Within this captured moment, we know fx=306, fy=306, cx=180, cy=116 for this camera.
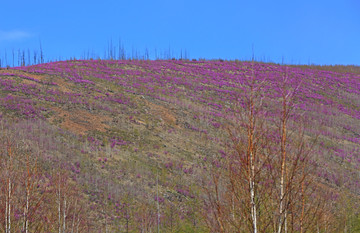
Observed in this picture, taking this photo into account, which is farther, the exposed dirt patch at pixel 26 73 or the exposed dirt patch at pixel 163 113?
the exposed dirt patch at pixel 26 73

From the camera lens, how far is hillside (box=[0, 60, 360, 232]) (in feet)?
68.3

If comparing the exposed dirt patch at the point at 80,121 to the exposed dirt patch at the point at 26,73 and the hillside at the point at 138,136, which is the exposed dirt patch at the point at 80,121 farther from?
the exposed dirt patch at the point at 26,73

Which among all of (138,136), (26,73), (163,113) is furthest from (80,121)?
(26,73)

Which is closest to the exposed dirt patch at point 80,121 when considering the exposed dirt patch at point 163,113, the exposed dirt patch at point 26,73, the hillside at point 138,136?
the hillside at point 138,136

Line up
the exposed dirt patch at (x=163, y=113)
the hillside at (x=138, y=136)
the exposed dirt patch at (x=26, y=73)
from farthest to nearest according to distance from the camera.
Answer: the exposed dirt patch at (x=26, y=73) → the exposed dirt patch at (x=163, y=113) → the hillside at (x=138, y=136)

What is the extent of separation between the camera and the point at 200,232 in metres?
19.6

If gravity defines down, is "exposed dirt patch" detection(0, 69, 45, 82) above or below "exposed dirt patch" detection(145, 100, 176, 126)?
above

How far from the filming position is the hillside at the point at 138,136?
20.8m

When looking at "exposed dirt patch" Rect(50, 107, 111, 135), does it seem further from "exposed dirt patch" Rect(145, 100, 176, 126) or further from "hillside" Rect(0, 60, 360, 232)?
"exposed dirt patch" Rect(145, 100, 176, 126)

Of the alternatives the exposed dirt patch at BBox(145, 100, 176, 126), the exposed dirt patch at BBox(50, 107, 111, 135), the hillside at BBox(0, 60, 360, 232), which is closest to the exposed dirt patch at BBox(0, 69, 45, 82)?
the hillside at BBox(0, 60, 360, 232)

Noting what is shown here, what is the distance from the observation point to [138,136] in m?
31.9

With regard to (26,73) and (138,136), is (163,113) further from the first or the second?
(26,73)

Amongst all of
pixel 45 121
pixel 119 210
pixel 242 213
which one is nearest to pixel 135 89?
pixel 45 121

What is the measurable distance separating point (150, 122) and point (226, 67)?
36.5 m
